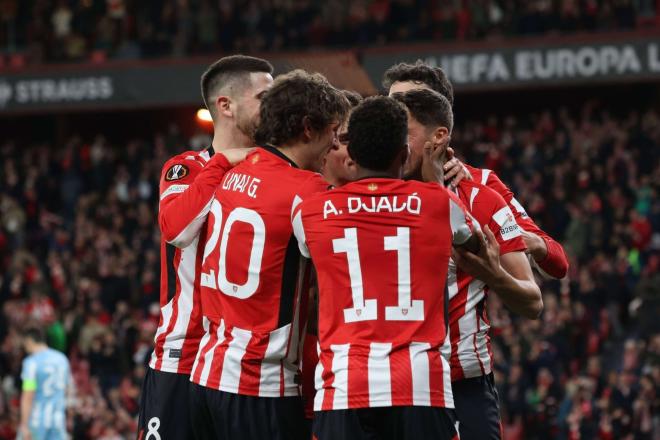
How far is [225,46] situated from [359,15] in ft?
9.01

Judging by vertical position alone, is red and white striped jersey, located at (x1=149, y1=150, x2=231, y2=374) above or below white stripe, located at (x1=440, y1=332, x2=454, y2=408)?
above

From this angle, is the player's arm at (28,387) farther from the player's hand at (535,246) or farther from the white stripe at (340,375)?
the white stripe at (340,375)

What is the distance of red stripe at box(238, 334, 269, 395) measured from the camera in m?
4.84

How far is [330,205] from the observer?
4.48 metres

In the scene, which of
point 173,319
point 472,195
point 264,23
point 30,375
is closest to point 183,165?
point 173,319

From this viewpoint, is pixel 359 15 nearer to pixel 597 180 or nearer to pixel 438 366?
pixel 597 180

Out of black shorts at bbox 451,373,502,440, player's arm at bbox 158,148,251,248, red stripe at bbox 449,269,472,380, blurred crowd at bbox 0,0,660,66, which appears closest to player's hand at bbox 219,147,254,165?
player's arm at bbox 158,148,251,248

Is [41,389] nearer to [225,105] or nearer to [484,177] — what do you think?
[225,105]

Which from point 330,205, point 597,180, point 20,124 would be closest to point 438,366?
point 330,205

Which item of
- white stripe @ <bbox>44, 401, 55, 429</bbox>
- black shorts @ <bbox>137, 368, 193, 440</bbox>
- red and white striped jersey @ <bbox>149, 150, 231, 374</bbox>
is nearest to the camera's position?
red and white striped jersey @ <bbox>149, 150, 231, 374</bbox>

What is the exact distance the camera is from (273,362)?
487 centimetres

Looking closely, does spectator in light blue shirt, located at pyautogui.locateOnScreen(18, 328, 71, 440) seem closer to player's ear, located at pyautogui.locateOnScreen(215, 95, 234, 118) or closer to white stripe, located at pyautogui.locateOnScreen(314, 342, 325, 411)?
player's ear, located at pyautogui.locateOnScreen(215, 95, 234, 118)

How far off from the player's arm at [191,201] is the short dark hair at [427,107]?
0.70 meters

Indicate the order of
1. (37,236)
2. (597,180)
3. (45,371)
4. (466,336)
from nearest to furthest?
(466,336) → (45,371) → (597,180) → (37,236)
